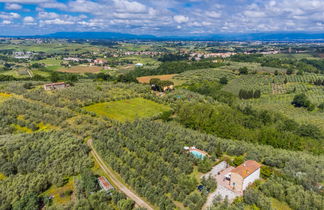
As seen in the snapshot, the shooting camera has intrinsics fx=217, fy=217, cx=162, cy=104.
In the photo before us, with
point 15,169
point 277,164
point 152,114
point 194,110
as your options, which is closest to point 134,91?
point 152,114

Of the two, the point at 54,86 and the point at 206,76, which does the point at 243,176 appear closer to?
the point at 54,86

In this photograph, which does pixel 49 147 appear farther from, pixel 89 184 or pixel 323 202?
pixel 323 202

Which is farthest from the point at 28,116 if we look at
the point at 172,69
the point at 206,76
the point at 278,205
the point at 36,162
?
the point at 172,69

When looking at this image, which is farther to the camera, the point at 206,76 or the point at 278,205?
the point at 206,76

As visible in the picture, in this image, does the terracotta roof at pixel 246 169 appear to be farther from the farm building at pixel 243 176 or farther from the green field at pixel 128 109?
the green field at pixel 128 109

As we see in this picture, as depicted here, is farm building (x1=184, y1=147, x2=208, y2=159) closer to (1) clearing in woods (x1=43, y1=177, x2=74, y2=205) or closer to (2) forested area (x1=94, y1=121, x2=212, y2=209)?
(2) forested area (x1=94, y1=121, x2=212, y2=209)

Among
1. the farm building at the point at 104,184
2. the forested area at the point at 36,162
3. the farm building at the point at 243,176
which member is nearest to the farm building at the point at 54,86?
the forested area at the point at 36,162
